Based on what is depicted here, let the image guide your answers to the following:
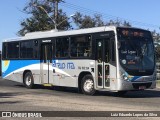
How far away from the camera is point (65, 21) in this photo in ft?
189

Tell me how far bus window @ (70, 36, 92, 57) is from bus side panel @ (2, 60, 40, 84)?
11.1ft

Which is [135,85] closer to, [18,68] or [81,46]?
[81,46]

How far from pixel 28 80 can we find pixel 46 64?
240cm

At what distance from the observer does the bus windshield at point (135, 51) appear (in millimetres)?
19234

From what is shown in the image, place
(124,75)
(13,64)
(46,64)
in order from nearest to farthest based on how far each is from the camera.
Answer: (124,75), (46,64), (13,64)

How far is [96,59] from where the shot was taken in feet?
65.6

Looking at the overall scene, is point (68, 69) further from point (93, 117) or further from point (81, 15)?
point (81, 15)

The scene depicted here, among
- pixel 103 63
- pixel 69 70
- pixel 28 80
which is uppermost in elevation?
pixel 103 63

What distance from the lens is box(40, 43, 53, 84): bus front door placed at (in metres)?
23.3

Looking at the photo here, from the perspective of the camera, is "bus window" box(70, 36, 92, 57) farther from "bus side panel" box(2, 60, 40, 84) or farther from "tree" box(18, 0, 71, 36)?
"tree" box(18, 0, 71, 36)

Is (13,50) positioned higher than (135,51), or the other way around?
(13,50)

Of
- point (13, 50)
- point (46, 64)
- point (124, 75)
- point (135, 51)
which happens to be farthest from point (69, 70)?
point (13, 50)

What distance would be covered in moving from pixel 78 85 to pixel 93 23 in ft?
145

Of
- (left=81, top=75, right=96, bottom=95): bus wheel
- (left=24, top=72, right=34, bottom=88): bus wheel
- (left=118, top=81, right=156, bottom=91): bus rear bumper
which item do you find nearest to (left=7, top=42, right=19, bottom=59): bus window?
(left=24, top=72, right=34, bottom=88): bus wheel
